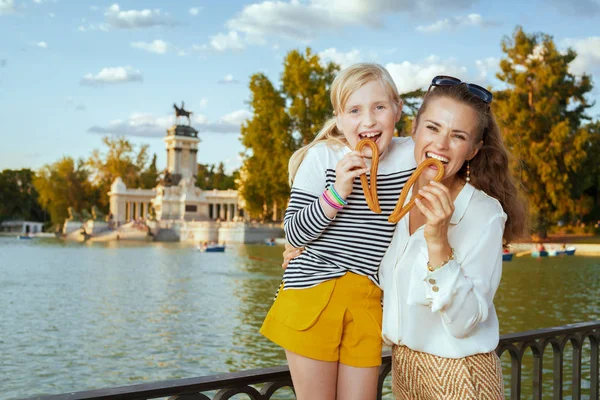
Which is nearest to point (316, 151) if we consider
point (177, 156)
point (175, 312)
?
point (175, 312)

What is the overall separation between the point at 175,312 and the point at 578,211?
2670 centimetres

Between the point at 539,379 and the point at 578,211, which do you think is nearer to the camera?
the point at 539,379

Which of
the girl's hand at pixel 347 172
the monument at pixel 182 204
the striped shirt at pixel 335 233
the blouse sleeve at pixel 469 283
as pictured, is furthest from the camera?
the monument at pixel 182 204

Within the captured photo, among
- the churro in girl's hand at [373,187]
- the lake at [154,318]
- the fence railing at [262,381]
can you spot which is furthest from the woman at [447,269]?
the lake at [154,318]

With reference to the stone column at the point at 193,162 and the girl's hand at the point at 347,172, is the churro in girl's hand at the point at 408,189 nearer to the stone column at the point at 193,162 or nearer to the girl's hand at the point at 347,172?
the girl's hand at the point at 347,172

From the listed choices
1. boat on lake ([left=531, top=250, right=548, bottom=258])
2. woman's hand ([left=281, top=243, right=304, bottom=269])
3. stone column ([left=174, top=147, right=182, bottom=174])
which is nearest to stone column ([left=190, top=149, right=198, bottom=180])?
stone column ([left=174, top=147, right=182, bottom=174])

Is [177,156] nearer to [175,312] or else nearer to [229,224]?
[229,224]

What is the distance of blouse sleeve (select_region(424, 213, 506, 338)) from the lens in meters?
A: 1.89

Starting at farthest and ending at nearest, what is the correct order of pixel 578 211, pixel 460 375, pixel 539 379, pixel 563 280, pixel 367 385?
pixel 578 211 < pixel 563 280 < pixel 539 379 < pixel 367 385 < pixel 460 375

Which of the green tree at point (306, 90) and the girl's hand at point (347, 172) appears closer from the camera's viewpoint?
the girl's hand at point (347, 172)

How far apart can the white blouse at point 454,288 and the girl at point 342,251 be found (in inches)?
3.6

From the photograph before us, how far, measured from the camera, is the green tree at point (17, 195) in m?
90.2

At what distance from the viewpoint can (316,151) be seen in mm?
2326

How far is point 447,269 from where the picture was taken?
1.89 meters
